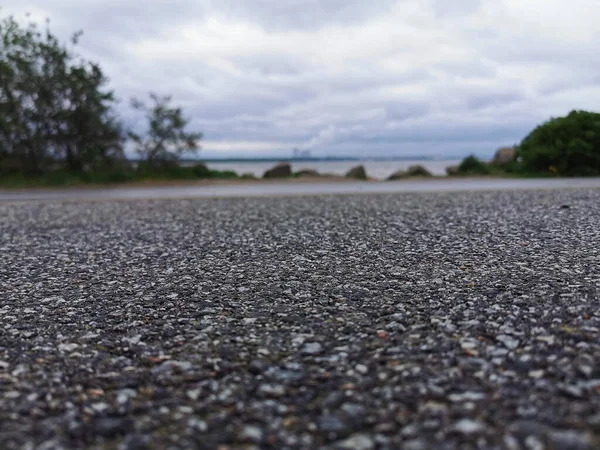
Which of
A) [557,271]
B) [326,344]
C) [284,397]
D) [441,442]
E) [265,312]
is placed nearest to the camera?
[441,442]

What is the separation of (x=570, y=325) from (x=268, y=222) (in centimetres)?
881

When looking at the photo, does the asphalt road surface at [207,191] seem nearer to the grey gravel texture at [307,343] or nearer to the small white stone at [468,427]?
the grey gravel texture at [307,343]

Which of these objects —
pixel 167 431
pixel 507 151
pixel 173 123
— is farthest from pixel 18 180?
pixel 507 151

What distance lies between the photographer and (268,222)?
13.0 meters

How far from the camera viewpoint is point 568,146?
26.2 m

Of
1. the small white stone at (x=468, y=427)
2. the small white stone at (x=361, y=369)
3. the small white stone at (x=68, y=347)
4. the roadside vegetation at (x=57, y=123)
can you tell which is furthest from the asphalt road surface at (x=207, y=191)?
the small white stone at (x=468, y=427)

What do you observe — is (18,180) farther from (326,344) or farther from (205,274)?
(326,344)

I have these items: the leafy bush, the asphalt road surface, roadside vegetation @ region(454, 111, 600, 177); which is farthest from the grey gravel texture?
the leafy bush

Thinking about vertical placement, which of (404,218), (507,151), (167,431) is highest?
(507,151)

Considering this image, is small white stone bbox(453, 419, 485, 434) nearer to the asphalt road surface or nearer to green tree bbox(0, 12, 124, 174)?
the asphalt road surface

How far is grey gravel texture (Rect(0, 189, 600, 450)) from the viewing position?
3.46 meters

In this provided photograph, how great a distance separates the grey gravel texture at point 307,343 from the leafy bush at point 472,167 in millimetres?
20675

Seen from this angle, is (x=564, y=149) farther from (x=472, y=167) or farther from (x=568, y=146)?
(x=472, y=167)

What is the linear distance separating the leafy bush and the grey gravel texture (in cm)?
2067
